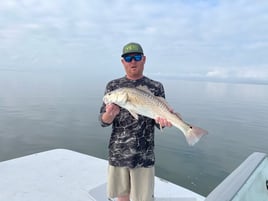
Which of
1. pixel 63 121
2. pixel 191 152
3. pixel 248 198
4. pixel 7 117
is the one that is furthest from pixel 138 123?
pixel 7 117

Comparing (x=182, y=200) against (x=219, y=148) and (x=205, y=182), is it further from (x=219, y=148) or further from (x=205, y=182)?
(x=219, y=148)

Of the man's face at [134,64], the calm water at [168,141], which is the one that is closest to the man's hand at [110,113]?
the man's face at [134,64]

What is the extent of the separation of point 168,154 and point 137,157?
909 cm

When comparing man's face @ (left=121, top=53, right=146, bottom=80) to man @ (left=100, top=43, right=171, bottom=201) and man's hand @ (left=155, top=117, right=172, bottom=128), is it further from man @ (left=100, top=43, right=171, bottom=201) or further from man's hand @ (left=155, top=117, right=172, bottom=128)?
man's hand @ (left=155, top=117, right=172, bottom=128)

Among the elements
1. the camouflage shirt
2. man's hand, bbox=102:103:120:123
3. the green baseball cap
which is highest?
the green baseball cap

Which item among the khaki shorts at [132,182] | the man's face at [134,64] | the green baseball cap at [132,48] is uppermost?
the green baseball cap at [132,48]

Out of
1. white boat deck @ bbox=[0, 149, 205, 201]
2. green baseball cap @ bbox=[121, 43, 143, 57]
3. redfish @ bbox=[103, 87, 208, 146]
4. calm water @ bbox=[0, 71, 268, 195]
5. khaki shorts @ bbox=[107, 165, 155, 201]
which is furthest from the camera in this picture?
calm water @ bbox=[0, 71, 268, 195]

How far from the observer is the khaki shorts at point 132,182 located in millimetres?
2955

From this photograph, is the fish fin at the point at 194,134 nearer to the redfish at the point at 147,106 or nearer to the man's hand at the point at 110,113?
the redfish at the point at 147,106

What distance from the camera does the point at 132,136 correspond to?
2.89 meters

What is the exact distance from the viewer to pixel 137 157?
2.90 meters

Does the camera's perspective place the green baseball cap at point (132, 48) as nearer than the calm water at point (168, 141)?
Yes

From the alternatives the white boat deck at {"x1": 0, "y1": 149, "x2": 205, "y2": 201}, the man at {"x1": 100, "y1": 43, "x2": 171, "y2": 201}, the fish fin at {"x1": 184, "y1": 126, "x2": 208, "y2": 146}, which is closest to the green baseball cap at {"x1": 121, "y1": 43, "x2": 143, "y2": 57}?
the man at {"x1": 100, "y1": 43, "x2": 171, "y2": 201}

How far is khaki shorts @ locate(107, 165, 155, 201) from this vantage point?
2955mm
